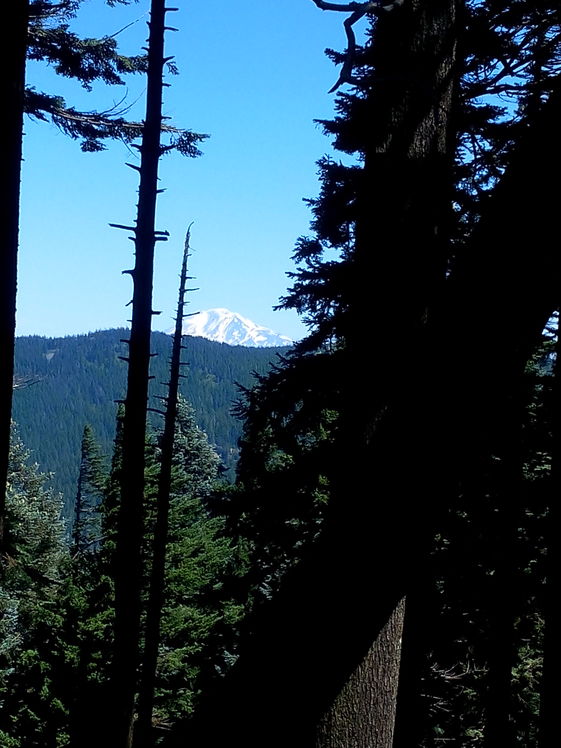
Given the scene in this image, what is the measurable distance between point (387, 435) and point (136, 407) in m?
7.11

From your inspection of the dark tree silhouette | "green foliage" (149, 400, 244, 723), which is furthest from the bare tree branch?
"green foliage" (149, 400, 244, 723)

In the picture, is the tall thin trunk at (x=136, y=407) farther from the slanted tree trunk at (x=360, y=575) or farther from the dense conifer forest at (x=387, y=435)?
the slanted tree trunk at (x=360, y=575)

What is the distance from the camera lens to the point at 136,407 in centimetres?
867

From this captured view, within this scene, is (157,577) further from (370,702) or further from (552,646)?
(370,702)

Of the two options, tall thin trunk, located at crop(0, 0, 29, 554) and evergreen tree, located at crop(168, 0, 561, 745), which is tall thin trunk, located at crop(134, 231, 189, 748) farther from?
evergreen tree, located at crop(168, 0, 561, 745)

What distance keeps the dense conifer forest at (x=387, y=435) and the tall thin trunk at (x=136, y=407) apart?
0.10ft

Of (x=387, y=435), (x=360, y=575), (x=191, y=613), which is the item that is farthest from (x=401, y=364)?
(x=191, y=613)

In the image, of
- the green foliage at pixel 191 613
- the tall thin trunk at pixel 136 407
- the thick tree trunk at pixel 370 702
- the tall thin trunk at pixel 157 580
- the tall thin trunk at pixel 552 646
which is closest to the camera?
the thick tree trunk at pixel 370 702

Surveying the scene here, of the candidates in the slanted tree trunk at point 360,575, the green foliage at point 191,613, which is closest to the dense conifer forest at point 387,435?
the slanted tree trunk at point 360,575

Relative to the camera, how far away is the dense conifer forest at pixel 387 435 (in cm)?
187

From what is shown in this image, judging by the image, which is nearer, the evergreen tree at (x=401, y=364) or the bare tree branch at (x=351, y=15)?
the evergreen tree at (x=401, y=364)

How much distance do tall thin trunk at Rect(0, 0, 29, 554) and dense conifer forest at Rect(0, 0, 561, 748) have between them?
0.08 feet

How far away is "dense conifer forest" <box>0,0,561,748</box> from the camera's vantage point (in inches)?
73.6

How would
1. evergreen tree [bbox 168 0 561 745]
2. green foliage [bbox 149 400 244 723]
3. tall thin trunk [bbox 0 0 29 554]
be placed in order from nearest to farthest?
evergreen tree [bbox 168 0 561 745]
tall thin trunk [bbox 0 0 29 554]
green foliage [bbox 149 400 244 723]
